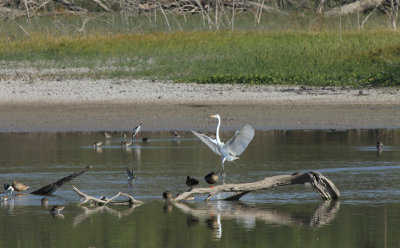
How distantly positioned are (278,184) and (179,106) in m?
8.42

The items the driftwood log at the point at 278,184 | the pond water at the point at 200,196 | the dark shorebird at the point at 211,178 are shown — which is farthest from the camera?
the dark shorebird at the point at 211,178

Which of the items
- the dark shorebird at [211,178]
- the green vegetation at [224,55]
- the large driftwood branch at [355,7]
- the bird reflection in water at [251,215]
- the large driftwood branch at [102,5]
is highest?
the large driftwood branch at [102,5]

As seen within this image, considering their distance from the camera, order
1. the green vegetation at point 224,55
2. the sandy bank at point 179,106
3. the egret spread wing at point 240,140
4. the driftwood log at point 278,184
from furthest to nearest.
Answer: the green vegetation at point 224,55, the sandy bank at point 179,106, the egret spread wing at point 240,140, the driftwood log at point 278,184

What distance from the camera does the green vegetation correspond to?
20266mm

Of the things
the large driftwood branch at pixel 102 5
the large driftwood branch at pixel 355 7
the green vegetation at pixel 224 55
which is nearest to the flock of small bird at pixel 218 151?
the green vegetation at pixel 224 55

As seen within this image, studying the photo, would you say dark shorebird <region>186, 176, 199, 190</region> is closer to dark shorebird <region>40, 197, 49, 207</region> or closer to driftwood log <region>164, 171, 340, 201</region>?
driftwood log <region>164, 171, 340, 201</region>

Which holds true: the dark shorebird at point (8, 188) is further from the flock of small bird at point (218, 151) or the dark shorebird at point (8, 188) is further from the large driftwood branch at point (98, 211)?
the large driftwood branch at point (98, 211)

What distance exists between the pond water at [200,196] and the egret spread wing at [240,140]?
39 cm

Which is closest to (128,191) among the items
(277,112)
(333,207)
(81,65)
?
(333,207)

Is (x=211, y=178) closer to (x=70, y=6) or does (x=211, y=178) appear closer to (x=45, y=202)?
(x=45, y=202)

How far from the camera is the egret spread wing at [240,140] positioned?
10578mm

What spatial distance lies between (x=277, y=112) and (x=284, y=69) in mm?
3655

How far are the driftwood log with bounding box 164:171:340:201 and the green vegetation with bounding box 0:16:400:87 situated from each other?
33.6 ft

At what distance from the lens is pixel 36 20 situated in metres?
27.2
